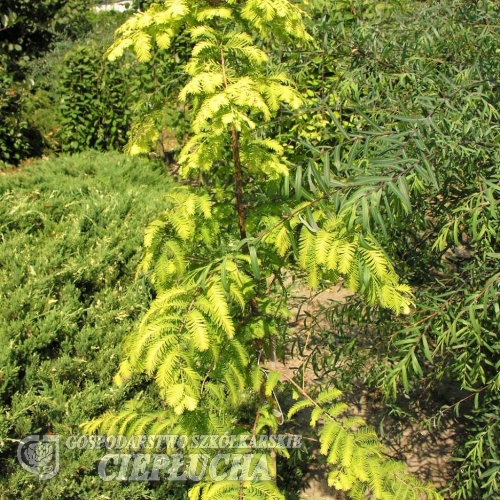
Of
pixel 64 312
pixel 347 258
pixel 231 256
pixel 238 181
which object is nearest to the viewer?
pixel 347 258

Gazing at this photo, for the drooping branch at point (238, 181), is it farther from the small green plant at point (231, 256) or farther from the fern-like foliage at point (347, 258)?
the fern-like foliage at point (347, 258)

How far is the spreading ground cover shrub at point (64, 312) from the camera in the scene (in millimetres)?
2662

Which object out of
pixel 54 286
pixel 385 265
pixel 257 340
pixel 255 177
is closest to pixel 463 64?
pixel 255 177

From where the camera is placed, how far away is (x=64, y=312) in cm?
298

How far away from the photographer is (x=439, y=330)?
2.00 metres

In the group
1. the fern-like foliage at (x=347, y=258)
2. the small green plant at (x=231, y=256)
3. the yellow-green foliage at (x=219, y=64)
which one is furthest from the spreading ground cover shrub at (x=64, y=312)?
the fern-like foliage at (x=347, y=258)

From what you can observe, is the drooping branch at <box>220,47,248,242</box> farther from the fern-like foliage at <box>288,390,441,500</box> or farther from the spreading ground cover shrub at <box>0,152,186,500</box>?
the fern-like foliage at <box>288,390,441,500</box>

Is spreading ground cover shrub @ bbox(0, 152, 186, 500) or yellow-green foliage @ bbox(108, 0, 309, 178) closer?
yellow-green foliage @ bbox(108, 0, 309, 178)

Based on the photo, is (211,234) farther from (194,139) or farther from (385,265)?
(385,265)

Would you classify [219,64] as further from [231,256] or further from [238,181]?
[231,256]

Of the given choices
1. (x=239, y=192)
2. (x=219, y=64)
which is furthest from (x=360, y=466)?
(x=219, y=64)

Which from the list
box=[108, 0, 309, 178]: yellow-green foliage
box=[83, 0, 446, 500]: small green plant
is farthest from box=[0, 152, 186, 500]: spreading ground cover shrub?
box=[108, 0, 309, 178]: yellow-green foliage

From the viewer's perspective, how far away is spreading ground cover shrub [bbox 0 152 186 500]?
2662 millimetres

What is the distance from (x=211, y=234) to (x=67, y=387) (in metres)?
1.43
